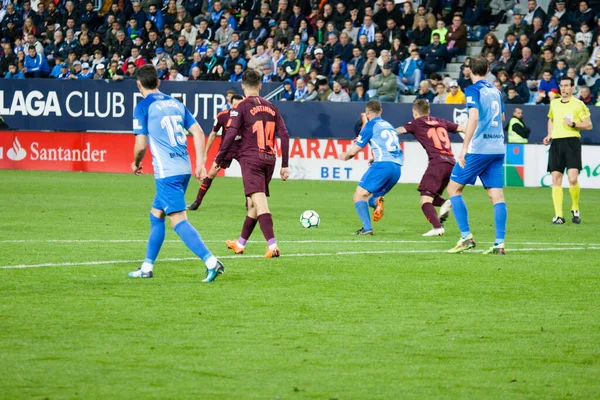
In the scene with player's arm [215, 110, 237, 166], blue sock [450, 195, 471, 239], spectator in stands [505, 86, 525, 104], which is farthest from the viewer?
spectator in stands [505, 86, 525, 104]

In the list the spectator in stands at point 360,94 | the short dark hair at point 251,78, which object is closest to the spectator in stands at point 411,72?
the spectator in stands at point 360,94

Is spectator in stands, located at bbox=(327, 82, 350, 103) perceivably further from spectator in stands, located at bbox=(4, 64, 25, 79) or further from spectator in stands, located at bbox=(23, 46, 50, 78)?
spectator in stands, located at bbox=(4, 64, 25, 79)

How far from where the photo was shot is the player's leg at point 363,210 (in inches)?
572

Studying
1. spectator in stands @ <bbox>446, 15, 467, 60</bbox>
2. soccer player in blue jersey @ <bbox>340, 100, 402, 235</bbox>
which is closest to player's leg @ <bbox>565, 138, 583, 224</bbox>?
soccer player in blue jersey @ <bbox>340, 100, 402, 235</bbox>

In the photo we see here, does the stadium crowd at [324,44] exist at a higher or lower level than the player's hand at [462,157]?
higher

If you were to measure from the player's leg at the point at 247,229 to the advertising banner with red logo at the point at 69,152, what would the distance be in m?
16.0

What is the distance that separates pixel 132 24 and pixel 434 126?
2067 cm

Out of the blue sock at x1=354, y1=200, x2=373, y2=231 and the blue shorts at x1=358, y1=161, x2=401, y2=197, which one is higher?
the blue shorts at x1=358, y1=161, x2=401, y2=197

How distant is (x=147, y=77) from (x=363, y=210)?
18.4 ft

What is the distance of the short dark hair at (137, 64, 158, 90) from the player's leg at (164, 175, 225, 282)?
887 millimetres

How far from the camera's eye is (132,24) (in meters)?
33.5

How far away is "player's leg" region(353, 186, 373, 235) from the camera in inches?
572

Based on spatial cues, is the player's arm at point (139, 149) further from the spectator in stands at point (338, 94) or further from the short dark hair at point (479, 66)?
the spectator in stands at point (338, 94)

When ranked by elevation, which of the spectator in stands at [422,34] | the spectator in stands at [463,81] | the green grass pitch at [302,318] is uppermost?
the spectator in stands at [422,34]
